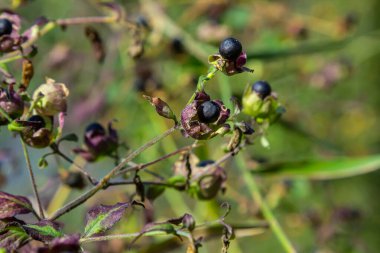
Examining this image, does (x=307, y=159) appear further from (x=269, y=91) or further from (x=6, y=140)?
(x=6, y=140)

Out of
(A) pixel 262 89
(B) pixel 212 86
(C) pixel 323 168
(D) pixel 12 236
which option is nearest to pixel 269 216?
(C) pixel 323 168

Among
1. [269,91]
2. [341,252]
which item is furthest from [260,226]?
[341,252]

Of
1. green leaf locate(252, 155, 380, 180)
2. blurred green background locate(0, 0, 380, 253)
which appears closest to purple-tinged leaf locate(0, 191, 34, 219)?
blurred green background locate(0, 0, 380, 253)

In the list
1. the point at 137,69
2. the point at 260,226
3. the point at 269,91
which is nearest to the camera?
the point at 269,91

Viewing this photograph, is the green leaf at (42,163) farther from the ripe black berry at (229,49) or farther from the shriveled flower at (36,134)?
the ripe black berry at (229,49)

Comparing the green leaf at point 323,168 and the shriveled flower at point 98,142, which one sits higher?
the green leaf at point 323,168

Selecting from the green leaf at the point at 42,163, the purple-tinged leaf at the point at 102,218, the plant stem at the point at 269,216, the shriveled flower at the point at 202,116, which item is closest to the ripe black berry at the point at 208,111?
the shriveled flower at the point at 202,116

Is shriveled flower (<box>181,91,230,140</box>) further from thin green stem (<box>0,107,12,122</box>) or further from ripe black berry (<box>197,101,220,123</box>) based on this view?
thin green stem (<box>0,107,12,122</box>)
